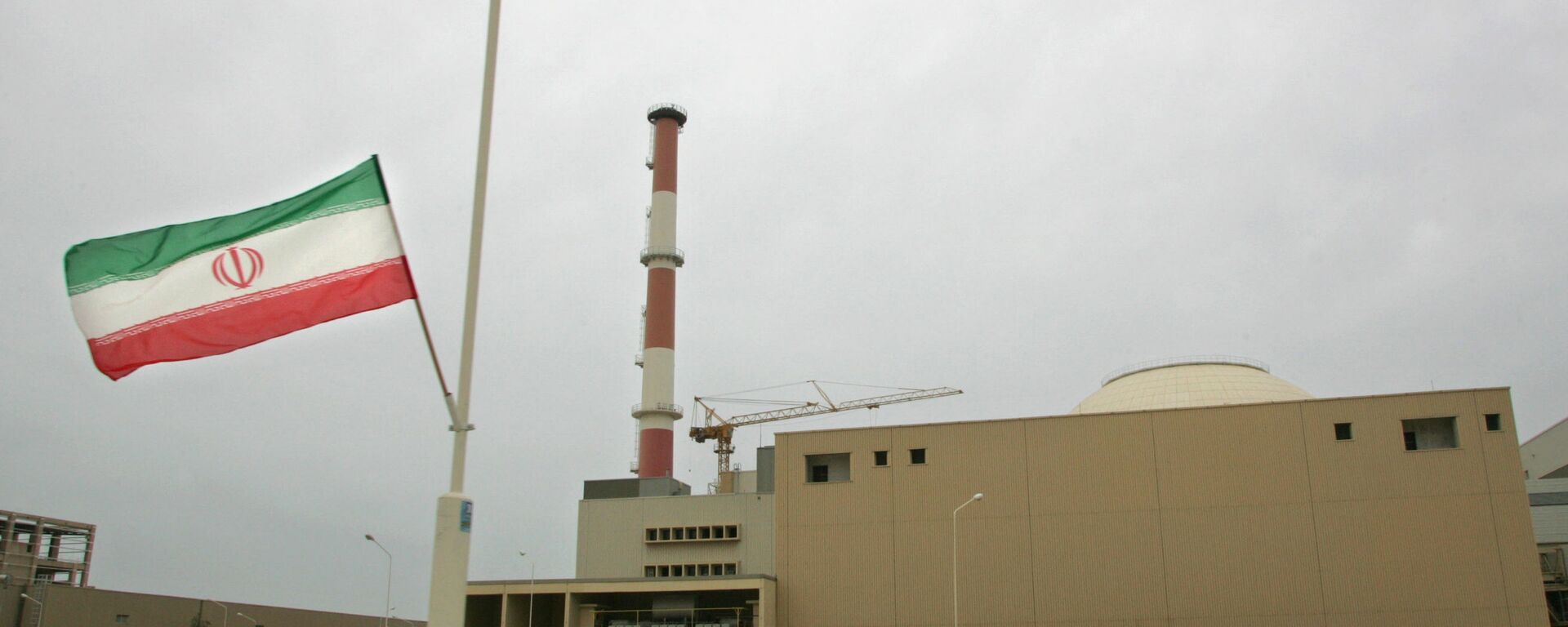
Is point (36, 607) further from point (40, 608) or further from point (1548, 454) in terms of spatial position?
point (1548, 454)

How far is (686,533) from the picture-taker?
2638 inches

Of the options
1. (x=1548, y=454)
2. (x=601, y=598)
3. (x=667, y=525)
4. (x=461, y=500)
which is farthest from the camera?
(x=1548, y=454)

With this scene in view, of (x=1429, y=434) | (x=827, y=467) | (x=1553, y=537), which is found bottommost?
(x=1553, y=537)

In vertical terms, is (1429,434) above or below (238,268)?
above

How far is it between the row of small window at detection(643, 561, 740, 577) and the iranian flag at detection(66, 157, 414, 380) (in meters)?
53.7

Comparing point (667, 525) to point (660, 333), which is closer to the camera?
point (667, 525)

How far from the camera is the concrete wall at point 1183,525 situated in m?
49.1

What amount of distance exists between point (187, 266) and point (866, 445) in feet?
149

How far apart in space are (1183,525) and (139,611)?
59.6 meters

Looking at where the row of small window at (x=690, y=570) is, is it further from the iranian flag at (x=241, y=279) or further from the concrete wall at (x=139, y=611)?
the iranian flag at (x=241, y=279)

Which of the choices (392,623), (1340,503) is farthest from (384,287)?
(392,623)

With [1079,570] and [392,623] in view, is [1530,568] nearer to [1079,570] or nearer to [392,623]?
[1079,570]

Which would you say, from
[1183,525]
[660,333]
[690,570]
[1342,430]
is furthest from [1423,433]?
[660,333]

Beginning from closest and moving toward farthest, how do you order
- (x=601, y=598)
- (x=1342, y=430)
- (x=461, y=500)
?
(x=461, y=500)
(x=1342, y=430)
(x=601, y=598)
